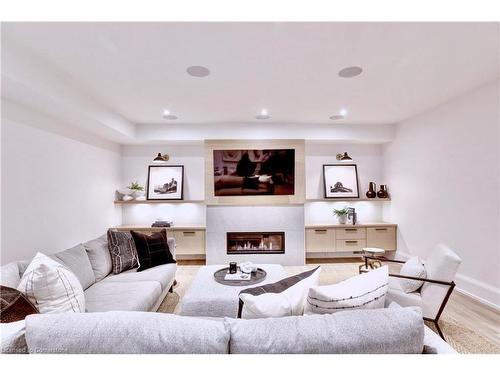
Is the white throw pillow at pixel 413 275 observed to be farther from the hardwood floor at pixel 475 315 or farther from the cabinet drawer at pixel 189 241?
the cabinet drawer at pixel 189 241

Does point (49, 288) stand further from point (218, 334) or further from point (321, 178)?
point (321, 178)

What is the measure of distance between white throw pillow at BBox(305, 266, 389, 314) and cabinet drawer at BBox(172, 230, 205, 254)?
357 centimetres

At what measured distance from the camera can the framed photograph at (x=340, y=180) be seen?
5082mm

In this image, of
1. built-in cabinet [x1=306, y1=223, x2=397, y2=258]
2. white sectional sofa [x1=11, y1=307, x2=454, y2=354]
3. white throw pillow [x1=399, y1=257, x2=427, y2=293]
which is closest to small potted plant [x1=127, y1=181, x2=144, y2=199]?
built-in cabinet [x1=306, y1=223, x2=397, y2=258]

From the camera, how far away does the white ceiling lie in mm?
1842

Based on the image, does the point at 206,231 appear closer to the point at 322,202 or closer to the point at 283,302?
the point at 322,202

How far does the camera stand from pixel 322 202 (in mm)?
5195

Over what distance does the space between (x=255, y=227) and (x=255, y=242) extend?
32cm

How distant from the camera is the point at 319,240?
4.79 meters

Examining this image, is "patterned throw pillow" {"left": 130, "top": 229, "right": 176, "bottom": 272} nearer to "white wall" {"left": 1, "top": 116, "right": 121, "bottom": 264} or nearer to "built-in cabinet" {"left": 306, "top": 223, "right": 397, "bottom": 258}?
"white wall" {"left": 1, "top": 116, "right": 121, "bottom": 264}

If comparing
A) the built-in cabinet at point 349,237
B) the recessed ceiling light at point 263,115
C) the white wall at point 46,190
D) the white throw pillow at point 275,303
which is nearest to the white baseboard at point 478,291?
the built-in cabinet at point 349,237

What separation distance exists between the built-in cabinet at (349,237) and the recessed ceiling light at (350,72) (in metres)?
A: 2.89

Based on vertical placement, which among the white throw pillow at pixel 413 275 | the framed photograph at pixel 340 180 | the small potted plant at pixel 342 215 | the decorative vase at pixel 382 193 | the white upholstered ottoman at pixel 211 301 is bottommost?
the white upholstered ottoman at pixel 211 301
